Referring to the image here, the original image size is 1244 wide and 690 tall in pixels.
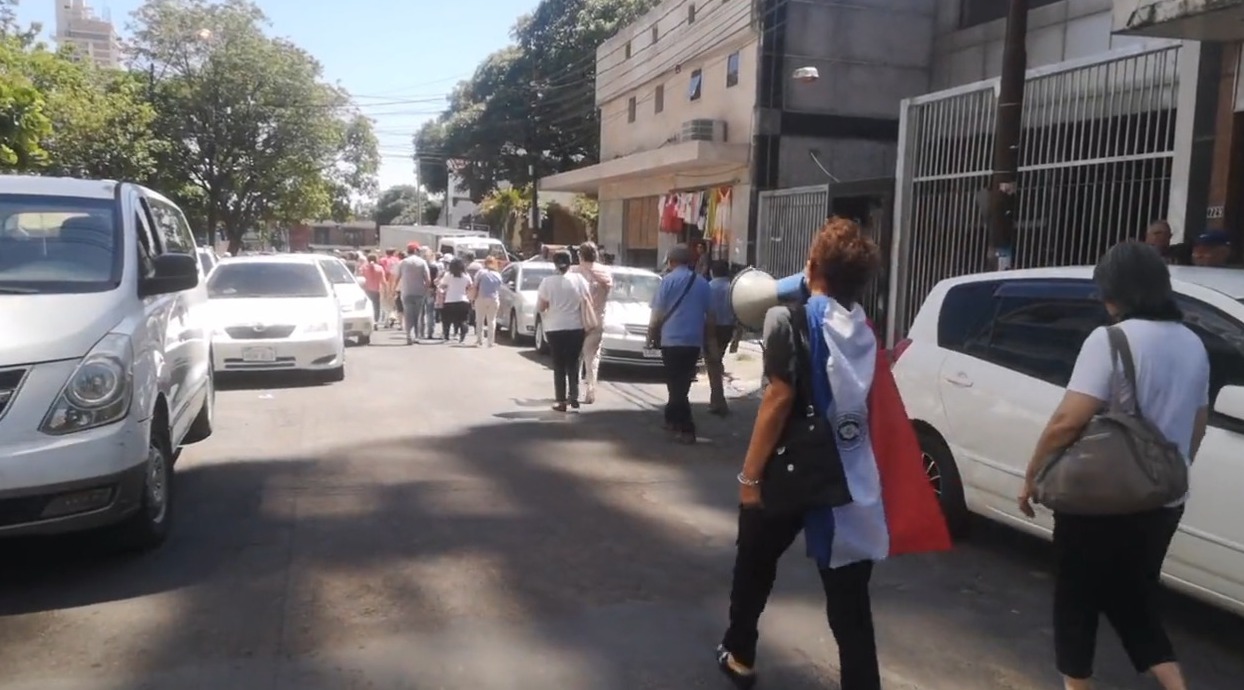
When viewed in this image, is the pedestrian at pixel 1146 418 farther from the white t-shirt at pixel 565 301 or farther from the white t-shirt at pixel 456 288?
the white t-shirt at pixel 456 288

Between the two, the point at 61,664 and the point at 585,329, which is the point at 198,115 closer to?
the point at 585,329

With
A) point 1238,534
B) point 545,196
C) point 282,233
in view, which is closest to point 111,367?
point 1238,534

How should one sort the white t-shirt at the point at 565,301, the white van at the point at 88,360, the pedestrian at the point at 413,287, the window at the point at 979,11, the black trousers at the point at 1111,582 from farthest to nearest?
the window at the point at 979,11 → the pedestrian at the point at 413,287 → the white t-shirt at the point at 565,301 → the white van at the point at 88,360 → the black trousers at the point at 1111,582

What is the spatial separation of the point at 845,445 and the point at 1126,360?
92 cm

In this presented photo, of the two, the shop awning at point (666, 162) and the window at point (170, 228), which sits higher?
the shop awning at point (666, 162)

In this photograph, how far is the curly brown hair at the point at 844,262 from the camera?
12.2 ft

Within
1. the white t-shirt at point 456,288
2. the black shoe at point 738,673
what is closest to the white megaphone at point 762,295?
the black shoe at point 738,673

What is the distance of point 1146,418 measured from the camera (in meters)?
3.53

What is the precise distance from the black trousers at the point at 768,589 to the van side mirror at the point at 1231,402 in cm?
181

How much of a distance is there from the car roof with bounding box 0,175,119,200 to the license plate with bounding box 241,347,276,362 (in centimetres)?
545

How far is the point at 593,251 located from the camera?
1105 cm

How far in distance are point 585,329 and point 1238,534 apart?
22.1 feet

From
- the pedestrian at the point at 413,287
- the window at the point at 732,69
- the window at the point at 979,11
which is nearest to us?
the pedestrian at the point at 413,287

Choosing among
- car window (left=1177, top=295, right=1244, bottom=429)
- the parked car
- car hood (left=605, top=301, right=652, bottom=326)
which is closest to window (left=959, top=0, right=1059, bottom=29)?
the parked car
